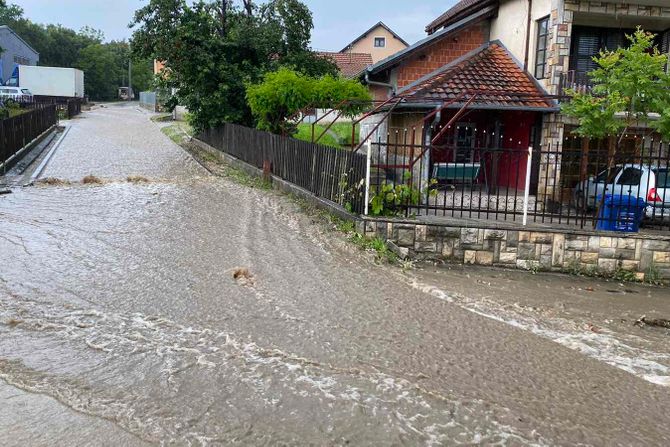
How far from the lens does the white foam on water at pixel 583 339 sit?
20.9ft

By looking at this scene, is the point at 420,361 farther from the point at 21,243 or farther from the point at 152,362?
the point at 21,243

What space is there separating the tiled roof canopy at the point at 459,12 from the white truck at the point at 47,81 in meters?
42.9

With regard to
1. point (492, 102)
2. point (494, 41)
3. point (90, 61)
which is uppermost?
point (90, 61)

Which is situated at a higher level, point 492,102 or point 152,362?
point 492,102

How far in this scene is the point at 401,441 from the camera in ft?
15.0

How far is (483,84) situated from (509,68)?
1.30 metres

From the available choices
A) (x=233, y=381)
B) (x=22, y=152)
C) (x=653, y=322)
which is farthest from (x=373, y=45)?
(x=233, y=381)

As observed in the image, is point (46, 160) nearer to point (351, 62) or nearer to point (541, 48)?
point (541, 48)

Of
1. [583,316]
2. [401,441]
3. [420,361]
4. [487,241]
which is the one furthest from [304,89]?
[401,441]

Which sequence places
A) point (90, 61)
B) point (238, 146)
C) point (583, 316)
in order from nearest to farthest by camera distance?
point (583, 316)
point (238, 146)
point (90, 61)

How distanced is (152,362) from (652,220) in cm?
888

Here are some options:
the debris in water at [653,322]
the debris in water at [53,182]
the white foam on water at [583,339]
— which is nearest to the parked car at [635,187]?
the debris in water at [653,322]

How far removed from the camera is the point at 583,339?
7.16 m

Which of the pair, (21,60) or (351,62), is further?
(21,60)
